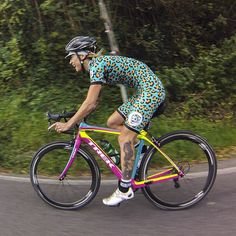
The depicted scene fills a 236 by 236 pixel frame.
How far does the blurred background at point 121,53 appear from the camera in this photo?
742 cm

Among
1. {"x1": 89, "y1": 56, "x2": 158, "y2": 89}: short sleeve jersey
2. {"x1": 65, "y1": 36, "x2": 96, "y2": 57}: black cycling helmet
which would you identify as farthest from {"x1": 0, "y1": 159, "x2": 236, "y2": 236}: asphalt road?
{"x1": 65, "y1": 36, "x2": 96, "y2": 57}: black cycling helmet

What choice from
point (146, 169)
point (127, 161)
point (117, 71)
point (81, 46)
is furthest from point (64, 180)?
point (81, 46)

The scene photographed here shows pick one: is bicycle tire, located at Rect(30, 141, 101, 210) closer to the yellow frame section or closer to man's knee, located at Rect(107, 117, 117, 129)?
the yellow frame section

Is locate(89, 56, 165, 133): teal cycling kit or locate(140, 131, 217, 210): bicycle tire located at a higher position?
locate(89, 56, 165, 133): teal cycling kit

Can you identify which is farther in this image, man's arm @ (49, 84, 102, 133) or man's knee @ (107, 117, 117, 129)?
man's knee @ (107, 117, 117, 129)

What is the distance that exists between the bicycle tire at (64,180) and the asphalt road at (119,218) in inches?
4.7

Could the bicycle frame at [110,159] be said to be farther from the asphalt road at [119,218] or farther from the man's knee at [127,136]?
the asphalt road at [119,218]

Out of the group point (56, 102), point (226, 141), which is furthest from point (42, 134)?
point (226, 141)

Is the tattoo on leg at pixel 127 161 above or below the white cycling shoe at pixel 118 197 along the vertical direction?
above

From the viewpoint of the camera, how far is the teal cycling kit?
4168 millimetres

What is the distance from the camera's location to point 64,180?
4.81 m

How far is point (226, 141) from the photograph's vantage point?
649 centimetres

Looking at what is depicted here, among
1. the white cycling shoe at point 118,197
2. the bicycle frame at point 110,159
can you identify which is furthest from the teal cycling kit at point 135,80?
the white cycling shoe at point 118,197

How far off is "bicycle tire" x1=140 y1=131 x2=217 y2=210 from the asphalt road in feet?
0.37
